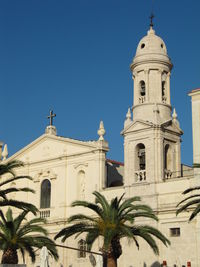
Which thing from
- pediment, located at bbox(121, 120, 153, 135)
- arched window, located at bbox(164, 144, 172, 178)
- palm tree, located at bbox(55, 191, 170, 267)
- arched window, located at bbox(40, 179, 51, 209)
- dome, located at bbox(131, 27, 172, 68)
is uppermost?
dome, located at bbox(131, 27, 172, 68)

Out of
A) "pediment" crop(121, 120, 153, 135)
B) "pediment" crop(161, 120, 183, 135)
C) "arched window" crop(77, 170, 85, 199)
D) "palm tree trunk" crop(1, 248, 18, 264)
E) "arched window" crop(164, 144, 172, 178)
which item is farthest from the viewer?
"arched window" crop(77, 170, 85, 199)

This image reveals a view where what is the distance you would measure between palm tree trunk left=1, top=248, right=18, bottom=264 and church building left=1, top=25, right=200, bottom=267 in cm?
863

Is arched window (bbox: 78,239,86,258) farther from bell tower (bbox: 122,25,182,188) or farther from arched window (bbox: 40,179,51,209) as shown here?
bell tower (bbox: 122,25,182,188)

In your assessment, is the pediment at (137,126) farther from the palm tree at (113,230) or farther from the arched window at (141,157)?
the palm tree at (113,230)

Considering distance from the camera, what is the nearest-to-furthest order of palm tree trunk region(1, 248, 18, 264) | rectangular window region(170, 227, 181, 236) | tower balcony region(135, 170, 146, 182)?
palm tree trunk region(1, 248, 18, 264), rectangular window region(170, 227, 181, 236), tower balcony region(135, 170, 146, 182)

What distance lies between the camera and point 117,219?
36.2 meters

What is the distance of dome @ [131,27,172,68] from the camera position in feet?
153

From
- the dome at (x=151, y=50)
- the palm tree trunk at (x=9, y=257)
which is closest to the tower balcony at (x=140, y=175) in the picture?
the dome at (x=151, y=50)

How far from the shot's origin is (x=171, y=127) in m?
45.8

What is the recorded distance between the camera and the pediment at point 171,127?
44.9 m

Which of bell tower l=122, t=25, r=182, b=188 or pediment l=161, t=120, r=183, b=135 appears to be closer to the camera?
bell tower l=122, t=25, r=182, b=188

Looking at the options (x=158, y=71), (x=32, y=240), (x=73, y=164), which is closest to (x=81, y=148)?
(x=73, y=164)

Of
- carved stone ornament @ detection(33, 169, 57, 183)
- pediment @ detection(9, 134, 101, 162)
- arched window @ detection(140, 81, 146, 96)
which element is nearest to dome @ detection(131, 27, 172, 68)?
arched window @ detection(140, 81, 146, 96)

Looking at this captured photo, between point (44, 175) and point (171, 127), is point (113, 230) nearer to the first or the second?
point (171, 127)
